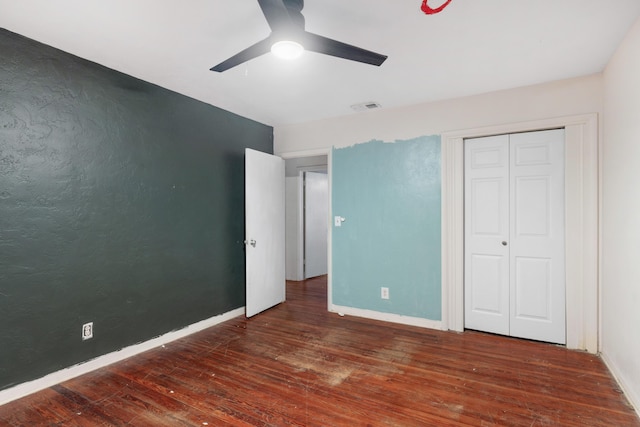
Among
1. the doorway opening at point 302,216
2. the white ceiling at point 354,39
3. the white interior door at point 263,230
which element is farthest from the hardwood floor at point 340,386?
the doorway opening at point 302,216

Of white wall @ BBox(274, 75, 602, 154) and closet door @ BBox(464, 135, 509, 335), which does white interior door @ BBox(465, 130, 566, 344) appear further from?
white wall @ BBox(274, 75, 602, 154)

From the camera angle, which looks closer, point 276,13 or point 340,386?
point 276,13

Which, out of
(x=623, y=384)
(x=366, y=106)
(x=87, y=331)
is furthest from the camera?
(x=366, y=106)

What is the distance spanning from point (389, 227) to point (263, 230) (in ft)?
4.79

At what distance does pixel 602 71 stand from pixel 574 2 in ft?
4.07

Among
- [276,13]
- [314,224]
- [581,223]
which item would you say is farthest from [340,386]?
[314,224]

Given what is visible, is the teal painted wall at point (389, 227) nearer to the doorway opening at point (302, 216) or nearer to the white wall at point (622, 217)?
the white wall at point (622, 217)

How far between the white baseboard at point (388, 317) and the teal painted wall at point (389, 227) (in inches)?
1.7

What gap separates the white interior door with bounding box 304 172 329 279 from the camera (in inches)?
234

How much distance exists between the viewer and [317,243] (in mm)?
6176

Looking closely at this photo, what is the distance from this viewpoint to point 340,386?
229cm

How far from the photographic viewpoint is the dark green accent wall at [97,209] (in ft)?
7.07

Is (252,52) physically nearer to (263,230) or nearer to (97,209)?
(97,209)

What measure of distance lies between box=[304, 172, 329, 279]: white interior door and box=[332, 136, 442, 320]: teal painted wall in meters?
1.96
